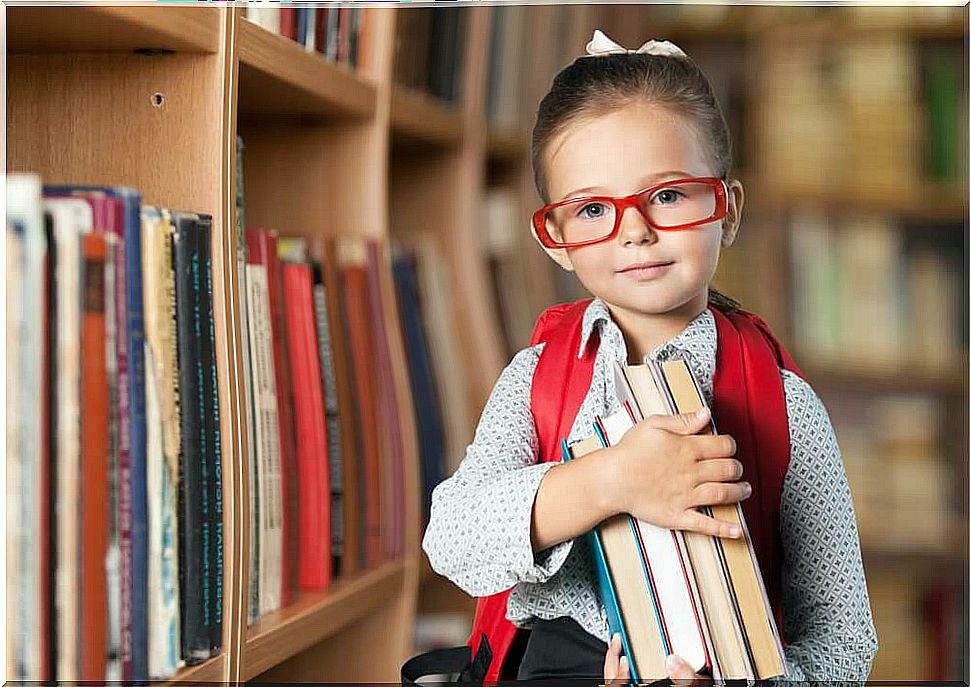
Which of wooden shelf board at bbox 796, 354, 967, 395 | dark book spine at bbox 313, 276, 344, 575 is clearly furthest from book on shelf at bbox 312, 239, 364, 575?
wooden shelf board at bbox 796, 354, 967, 395

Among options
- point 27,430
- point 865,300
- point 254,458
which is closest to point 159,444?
point 27,430

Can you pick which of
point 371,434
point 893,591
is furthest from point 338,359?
point 893,591

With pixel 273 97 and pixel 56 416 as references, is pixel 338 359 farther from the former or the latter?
pixel 56 416

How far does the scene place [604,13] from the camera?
1.84 m

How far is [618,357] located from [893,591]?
162cm

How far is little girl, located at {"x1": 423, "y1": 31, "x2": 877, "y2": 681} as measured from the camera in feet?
2.12

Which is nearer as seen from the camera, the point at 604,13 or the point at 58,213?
the point at 58,213

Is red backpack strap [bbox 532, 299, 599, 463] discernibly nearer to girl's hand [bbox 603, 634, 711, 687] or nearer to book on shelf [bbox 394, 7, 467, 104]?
girl's hand [bbox 603, 634, 711, 687]

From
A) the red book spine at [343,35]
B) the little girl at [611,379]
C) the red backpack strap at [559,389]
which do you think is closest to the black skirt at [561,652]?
the little girl at [611,379]

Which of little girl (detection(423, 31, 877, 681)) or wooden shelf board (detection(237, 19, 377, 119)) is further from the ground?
wooden shelf board (detection(237, 19, 377, 119))

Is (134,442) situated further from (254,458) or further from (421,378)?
(421,378)

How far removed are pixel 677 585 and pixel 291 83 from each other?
53cm

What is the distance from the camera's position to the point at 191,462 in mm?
706

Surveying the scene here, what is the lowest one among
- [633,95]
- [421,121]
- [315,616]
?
[315,616]
